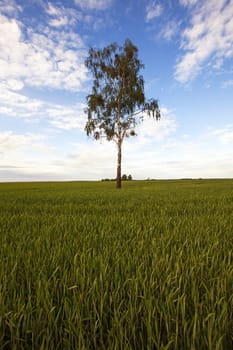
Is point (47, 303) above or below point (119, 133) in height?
below

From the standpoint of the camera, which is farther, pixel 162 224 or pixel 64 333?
pixel 162 224

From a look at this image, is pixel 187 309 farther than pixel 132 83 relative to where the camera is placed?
No

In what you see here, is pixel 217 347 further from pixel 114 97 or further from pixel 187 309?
pixel 114 97

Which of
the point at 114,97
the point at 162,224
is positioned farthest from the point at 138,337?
the point at 114,97

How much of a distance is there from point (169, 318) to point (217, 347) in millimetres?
210

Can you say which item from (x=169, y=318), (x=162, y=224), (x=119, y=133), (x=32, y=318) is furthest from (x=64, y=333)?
(x=119, y=133)

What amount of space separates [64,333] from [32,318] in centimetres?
16

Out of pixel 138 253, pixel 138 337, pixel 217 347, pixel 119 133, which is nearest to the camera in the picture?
pixel 217 347

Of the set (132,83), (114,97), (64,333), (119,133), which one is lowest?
(64,333)

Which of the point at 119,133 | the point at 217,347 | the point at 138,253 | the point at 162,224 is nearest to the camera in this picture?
the point at 217,347

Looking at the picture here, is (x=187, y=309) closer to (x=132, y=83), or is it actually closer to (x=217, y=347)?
(x=217, y=347)

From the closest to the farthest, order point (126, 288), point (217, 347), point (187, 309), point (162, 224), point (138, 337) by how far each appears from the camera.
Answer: point (217, 347) → point (138, 337) → point (187, 309) → point (126, 288) → point (162, 224)

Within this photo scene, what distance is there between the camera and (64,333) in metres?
0.92

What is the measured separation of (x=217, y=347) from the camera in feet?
2.44
